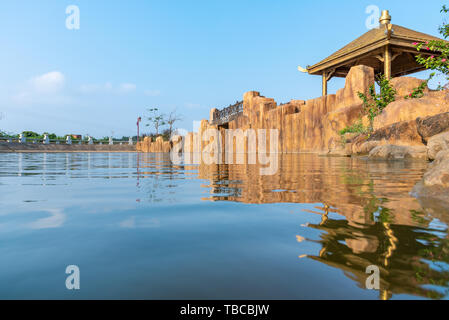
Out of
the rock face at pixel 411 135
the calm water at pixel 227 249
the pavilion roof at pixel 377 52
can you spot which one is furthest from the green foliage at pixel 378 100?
the calm water at pixel 227 249

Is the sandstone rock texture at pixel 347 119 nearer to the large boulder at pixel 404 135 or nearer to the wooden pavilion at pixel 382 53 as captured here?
the large boulder at pixel 404 135

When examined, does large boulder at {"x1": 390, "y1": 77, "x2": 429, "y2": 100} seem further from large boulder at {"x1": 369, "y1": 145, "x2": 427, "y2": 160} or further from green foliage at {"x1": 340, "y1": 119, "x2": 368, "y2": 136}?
large boulder at {"x1": 369, "y1": 145, "x2": 427, "y2": 160}

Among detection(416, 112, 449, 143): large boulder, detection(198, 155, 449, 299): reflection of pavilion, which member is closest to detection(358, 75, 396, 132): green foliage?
detection(416, 112, 449, 143): large boulder

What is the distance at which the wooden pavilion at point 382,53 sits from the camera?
13.9 metres

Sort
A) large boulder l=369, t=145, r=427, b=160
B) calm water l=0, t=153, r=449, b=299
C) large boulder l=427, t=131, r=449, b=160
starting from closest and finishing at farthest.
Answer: calm water l=0, t=153, r=449, b=299
large boulder l=427, t=131, r=449, b=160
large boulder l=369, t=145, r=427, b=160

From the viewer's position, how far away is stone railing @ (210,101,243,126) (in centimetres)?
2308

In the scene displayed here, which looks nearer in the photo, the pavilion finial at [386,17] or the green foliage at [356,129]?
the green foliage at [356,129]

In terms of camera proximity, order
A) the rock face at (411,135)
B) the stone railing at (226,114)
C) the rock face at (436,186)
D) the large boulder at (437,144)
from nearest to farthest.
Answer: the rock face at (436,186) < the large boulder at (437,144) < the rock face at (411,135) < the stone railing at (226,114)

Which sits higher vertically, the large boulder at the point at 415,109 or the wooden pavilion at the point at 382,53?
the wooden pavilion at the point at 382,53

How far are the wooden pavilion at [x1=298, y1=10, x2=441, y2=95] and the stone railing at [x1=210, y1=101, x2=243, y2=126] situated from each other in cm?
585

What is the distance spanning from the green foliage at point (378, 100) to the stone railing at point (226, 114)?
10.9m

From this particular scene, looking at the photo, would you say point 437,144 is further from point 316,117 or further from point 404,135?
point 316,117

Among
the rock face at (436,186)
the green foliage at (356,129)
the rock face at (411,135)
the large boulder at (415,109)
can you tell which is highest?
the large boulder at (415,109)
